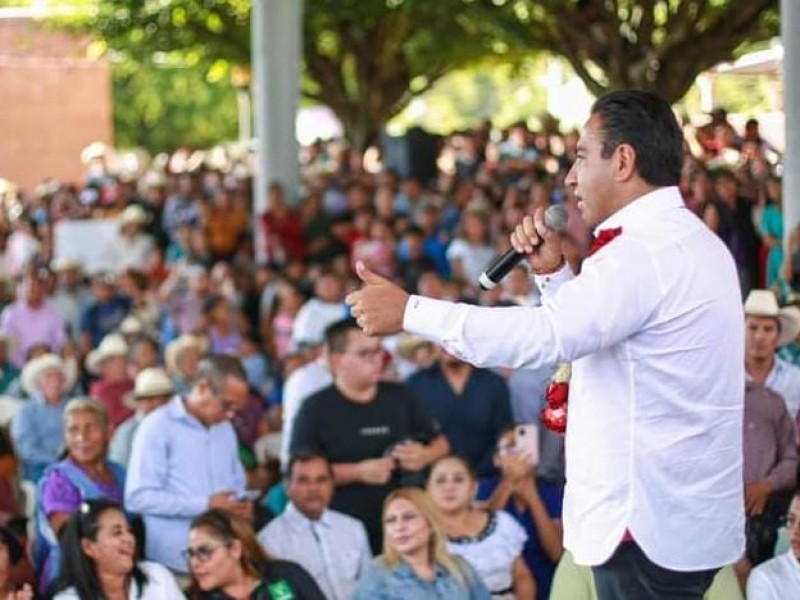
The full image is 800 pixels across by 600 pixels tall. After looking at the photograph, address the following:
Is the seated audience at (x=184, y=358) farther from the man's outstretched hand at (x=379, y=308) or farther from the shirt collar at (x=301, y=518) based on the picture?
the man's outstretched hand at (x=379, y=308)

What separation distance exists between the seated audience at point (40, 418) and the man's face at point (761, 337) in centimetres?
347

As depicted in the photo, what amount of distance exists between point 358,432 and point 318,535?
0.57 meters

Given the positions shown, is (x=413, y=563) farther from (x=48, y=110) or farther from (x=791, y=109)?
(x=48, y=110)

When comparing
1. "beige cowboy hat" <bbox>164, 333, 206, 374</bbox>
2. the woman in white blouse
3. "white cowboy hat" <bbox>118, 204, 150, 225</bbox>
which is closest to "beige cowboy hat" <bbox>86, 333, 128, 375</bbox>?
"beige cowboy hat" <bbox>164, 333, 206, 374</bbox>

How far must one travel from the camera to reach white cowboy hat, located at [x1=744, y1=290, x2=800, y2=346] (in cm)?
831

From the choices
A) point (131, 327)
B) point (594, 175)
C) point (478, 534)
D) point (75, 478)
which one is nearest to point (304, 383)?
point (75, 478)

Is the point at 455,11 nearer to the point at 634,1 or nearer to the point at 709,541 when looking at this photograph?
the point at 634,1

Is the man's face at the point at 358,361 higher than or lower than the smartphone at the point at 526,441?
higher

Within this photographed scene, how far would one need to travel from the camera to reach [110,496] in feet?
26.3

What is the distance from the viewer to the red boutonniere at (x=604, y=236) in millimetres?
3715

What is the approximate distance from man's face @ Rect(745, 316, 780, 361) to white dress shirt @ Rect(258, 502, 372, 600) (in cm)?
181

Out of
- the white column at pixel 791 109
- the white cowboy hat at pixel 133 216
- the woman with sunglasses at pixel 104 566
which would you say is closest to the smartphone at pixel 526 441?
the woman with sunglasses at pixel 104 566

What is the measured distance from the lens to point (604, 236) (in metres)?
3.73

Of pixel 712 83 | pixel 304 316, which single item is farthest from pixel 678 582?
pixel 712 83
